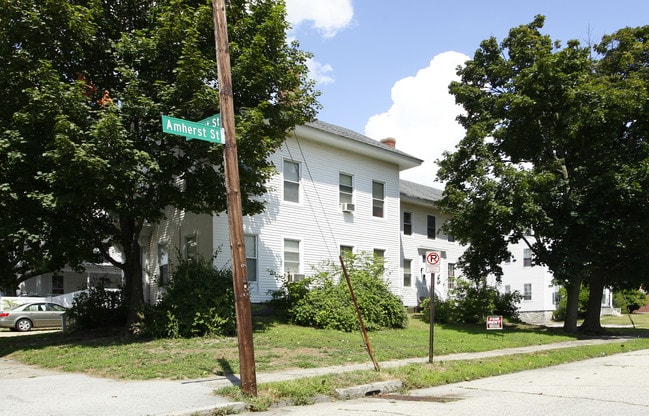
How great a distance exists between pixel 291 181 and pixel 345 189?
9.81 ft

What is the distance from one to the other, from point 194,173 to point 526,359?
9755 mm

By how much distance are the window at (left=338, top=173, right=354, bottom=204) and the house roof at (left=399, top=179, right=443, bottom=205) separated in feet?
13.5

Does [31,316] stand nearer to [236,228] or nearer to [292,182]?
[292,182]

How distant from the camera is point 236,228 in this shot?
848 cm

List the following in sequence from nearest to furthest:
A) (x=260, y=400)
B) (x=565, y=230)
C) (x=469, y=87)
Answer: (x=260, y=400), (x=565, y=230), (x=469, y=87)

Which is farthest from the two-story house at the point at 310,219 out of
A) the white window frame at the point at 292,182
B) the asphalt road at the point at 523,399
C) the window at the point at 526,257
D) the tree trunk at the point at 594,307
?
the window at the point at 526,257

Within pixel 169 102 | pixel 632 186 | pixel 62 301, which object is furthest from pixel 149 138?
pixel 62 301

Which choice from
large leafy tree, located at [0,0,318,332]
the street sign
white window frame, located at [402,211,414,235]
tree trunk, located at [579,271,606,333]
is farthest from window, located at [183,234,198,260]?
tree trunk, located at [579,271,606,333]

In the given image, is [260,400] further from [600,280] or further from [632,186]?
[600,280]

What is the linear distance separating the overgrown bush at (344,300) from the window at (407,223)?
8.04 meters

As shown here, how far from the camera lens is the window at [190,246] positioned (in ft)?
65.0

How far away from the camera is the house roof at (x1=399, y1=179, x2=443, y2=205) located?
89.0 ft

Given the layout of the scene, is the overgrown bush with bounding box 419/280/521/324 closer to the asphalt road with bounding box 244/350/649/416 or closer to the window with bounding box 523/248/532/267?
the asphalt road with bounding box 244/350/649/416

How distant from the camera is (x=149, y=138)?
13.7 meters
